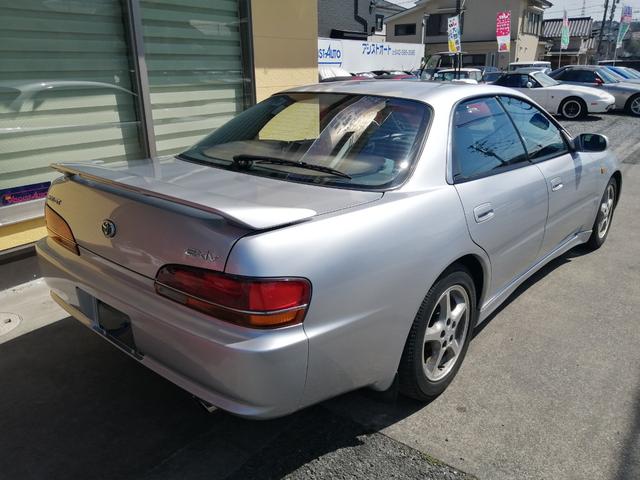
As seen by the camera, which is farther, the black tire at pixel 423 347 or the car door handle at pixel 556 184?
the car door handle at pixel 556 184

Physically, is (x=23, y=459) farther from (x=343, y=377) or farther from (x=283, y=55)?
(x=283, y=55)

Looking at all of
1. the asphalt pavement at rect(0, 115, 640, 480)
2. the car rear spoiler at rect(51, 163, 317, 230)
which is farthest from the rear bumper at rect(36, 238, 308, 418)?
the asphalt pavement at rect(0, 115, 640, 480)

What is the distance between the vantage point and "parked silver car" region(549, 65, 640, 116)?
15523 mm

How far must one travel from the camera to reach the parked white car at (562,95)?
14.7 metres

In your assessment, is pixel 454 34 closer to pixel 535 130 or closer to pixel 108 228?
pixel 535 130

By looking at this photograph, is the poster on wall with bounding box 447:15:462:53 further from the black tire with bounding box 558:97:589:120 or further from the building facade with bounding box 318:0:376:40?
the building facade with bounding box 318:0:376:40

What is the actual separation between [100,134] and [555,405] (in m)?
4.19

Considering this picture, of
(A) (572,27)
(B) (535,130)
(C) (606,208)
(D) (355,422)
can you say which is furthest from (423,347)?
(A) (572,27)

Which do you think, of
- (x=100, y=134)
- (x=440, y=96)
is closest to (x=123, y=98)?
(x=100, y=134)

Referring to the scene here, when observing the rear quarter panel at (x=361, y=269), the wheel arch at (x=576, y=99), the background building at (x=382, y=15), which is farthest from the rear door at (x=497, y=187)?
the background building at (x=382, y=15)

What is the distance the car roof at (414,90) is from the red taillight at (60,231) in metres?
1.62

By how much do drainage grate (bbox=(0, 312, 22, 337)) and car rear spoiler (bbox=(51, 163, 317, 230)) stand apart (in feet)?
5.38

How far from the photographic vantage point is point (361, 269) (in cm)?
202

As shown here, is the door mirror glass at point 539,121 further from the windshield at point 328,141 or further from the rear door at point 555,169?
the windshield at point 328,141
